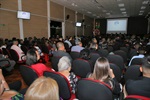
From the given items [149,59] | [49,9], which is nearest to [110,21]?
[49,9]

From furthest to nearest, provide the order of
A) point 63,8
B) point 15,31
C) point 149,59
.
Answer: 1. point 63,8
2. point 15,31
3. point 149,59

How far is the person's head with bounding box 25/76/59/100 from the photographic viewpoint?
903 mm

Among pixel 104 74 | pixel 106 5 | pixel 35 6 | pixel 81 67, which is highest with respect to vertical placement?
pixel 106 5

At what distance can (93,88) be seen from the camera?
5.21 feet

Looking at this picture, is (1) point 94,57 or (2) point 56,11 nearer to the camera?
(1) point 94,57

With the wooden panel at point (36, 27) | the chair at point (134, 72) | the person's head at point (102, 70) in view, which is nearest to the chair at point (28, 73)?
the person's head at point (102, 70)

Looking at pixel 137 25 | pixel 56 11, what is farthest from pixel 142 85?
pixel 137 25

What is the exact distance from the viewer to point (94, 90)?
1.59 meters

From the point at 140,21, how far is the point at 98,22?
703cm

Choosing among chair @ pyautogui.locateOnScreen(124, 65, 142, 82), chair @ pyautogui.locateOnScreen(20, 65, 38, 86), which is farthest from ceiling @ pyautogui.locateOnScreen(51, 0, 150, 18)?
chair @ pyautogui.locateOnScreen(20, 65, 38, 86)

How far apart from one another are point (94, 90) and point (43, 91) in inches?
33.7

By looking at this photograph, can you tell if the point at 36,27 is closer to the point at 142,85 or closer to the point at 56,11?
the point at 56,11

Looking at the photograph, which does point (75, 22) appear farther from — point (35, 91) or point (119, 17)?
point (35, 91)

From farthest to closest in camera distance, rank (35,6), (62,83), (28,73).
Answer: (35,6) < (28,73) < (62,83)
